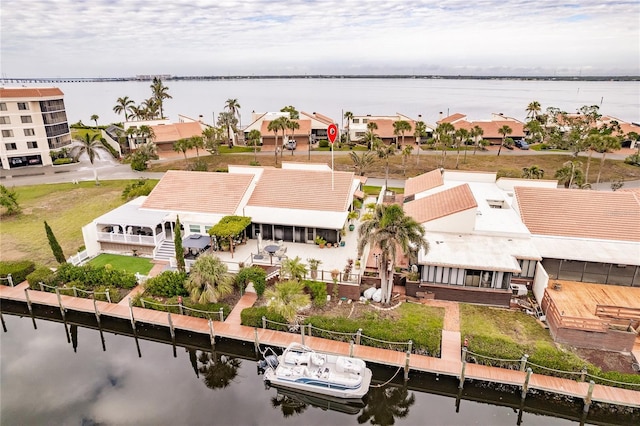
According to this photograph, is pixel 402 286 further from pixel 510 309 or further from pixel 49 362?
pixel 49 362

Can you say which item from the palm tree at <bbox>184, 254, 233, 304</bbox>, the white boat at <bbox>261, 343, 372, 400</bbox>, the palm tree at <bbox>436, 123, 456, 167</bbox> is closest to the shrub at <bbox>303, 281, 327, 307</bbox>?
the white boat at <bbox>261, 343, 372, 400</bbox>

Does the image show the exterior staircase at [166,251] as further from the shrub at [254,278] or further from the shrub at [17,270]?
→ the shrub at [17,270]

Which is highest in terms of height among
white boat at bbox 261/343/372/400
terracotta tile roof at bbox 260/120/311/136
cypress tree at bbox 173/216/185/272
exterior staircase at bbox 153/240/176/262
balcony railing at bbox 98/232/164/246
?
terracotta tile roof at bbox 260/120/311/136

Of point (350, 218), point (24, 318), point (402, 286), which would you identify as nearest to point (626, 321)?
point (402, 286)

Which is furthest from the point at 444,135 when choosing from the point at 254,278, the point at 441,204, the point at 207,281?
the point at 207,281

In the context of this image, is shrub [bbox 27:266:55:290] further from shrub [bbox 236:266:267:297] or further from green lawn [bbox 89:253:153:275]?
shrub [bbox 236:266:267:297]

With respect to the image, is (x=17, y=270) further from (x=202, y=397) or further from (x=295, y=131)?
(x=295, y=131)
